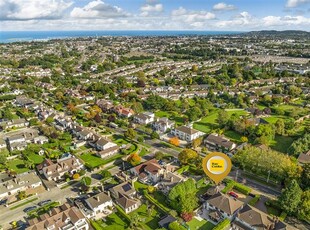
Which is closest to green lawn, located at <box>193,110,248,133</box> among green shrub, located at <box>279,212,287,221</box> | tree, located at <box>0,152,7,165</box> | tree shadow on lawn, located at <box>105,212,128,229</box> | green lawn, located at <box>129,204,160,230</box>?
green shrub, located at <box>279,212,287,221</box>

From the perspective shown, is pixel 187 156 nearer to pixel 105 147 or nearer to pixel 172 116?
pixel 105 147

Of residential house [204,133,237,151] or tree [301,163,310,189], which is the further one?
residential house [204,133,237,151]

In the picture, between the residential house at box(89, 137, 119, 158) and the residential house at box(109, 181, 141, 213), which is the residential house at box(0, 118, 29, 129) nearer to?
the residential house at box(89, 137, 119, 158)

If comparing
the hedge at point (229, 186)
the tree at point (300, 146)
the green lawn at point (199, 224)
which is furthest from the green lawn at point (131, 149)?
the tree at point (300, 146)

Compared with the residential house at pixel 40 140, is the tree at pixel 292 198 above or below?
above

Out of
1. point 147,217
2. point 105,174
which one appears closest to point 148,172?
point 105,174

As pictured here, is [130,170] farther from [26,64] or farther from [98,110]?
[26,64]

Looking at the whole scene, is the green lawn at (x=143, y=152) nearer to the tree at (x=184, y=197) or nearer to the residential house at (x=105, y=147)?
the residential house at (x=105, y=147)
